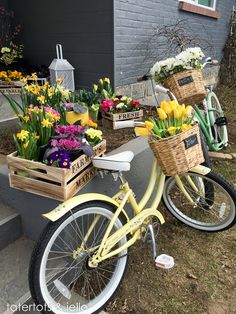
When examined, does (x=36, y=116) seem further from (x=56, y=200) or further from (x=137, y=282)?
(x=137, y=282)

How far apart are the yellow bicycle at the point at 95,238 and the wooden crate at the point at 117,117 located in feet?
3.35

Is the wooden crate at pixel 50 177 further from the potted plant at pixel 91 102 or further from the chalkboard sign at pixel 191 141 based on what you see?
the potted plant at pixel 91 102

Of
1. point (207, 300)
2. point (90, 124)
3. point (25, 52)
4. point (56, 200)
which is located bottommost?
point (207, 300)

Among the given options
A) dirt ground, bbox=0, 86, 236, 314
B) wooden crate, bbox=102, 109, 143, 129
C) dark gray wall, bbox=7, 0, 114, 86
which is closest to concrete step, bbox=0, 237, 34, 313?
dirt ground, bbox=0, 86, 236, 314

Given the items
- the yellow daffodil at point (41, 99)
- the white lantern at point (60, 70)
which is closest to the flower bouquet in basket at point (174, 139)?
the yellow daffodil at point (41, 99)

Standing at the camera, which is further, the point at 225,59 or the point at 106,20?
the point at 225,59

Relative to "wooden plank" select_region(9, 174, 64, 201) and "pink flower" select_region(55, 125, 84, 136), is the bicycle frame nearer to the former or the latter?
"wooden plank" select_region(9, 174, 64, 201)

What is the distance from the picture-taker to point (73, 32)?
461cm

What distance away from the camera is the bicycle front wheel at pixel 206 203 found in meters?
2.33

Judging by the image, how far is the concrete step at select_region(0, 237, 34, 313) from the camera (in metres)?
1.81

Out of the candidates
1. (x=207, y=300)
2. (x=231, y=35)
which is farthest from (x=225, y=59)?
(x=207, y=300)

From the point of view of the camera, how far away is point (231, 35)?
28.1 feet

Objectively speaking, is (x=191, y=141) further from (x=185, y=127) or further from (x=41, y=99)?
(x=41, y=99)

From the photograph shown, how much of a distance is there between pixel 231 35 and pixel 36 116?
7998mm
